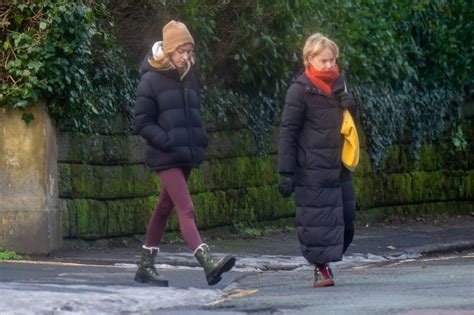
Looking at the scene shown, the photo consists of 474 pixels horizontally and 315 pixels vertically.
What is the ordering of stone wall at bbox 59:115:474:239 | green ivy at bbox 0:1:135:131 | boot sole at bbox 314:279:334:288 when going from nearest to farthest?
boot sole at bbox 314:279:334:288
green ivy at bbox 0:1:135:131
stone wall at bbox 59:115:474:239

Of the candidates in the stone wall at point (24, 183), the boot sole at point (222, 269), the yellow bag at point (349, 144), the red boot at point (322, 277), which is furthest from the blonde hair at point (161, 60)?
the stone wall at point (24, 183)

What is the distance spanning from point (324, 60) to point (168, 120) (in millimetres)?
1178

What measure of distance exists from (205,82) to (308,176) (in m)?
5.31

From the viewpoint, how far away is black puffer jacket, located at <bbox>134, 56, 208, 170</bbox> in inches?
360

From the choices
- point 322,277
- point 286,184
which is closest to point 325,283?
point 322,277

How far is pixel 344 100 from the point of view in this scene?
9312 millimetres

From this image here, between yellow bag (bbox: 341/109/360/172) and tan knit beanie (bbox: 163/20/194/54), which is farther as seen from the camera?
yellow bag (bbox: 341/109/360/172)

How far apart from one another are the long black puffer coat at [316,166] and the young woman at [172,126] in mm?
638

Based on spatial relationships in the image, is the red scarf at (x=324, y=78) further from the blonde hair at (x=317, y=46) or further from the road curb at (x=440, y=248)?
the road curb at (x=440, y=248)

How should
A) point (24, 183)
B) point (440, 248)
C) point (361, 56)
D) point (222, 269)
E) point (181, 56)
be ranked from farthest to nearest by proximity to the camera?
point (361, 56) < point (440, 248) < point (24, 183) < point (181, 56) < point (222, 269)

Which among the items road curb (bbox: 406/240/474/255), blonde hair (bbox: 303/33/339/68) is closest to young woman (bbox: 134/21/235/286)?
blonde hair (bbox: 303/33/339/68)

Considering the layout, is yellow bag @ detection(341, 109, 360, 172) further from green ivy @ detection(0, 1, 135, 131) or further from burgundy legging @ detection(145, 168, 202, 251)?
green ivy @ detection(0, 1, 135, 131)

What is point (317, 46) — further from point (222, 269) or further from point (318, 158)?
point (222, 269)

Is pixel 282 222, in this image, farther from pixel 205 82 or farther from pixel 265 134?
pixel 205 82
